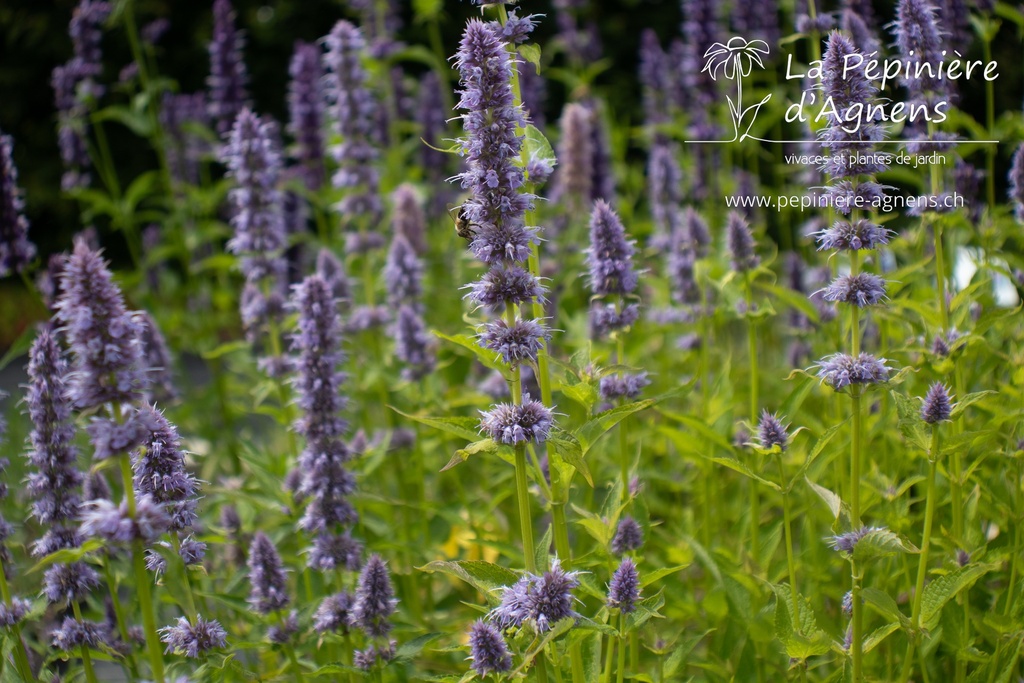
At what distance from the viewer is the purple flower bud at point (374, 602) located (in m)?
3.05

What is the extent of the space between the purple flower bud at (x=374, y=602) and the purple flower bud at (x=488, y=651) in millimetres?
528

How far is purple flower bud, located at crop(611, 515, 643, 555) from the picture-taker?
3191mm

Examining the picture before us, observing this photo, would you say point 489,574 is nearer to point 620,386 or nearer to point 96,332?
point 620,386

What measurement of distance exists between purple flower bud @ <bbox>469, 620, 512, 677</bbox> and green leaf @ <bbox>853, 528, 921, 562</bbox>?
43.7 inches

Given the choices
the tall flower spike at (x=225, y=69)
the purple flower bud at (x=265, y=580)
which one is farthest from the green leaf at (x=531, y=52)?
the tall flower spike at (x=225, y=69)

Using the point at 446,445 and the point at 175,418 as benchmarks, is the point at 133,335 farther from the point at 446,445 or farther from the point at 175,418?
the point at 175,418

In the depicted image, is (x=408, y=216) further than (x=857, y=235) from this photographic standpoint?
Yes

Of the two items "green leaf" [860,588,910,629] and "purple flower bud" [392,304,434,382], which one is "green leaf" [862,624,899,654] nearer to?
"green leaf" [860,588,910,629]

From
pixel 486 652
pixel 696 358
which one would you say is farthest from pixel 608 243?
pixel 696 358

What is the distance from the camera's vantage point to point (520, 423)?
2.57 m

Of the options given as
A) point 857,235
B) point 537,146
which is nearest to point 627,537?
point 857,235

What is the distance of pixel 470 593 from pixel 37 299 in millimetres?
2858

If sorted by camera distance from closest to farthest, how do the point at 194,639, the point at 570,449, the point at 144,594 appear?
the point at 144,594, the point at 570,449, the point at 194,639

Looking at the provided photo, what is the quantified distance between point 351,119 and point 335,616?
345 cm
